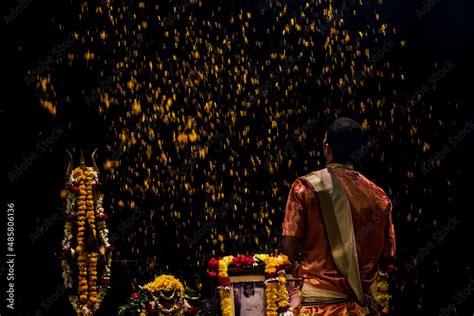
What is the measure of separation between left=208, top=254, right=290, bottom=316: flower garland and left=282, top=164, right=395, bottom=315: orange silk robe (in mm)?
3951

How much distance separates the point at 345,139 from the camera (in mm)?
3188

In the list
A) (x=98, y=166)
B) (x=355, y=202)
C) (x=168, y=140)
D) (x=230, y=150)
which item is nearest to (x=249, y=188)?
(x=230, y=150)

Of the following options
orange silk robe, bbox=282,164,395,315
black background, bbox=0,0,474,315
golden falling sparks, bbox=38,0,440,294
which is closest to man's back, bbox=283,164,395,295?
orange silk robe, bbox=282,164,395,315

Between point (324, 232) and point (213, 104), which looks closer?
point (324, 232)

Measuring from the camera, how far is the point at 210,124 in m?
8.62

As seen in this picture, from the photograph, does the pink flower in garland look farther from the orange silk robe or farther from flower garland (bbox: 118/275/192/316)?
the orange silk robe

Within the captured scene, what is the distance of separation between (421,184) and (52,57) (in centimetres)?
455

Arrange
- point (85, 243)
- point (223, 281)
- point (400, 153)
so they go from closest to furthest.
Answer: point (223, 281)
point (85, 243)
point (400, 153)

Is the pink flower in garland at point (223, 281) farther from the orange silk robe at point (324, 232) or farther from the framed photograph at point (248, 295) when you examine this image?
the orange silk robe at point (324, 232)

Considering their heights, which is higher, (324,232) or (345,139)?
(345,139)

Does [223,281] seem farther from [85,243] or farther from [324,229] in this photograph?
[324,229]

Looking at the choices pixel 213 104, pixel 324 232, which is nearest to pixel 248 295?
pixel 213 104

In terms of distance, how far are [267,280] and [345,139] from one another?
4.20m

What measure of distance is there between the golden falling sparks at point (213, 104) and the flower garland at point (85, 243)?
901 mm
